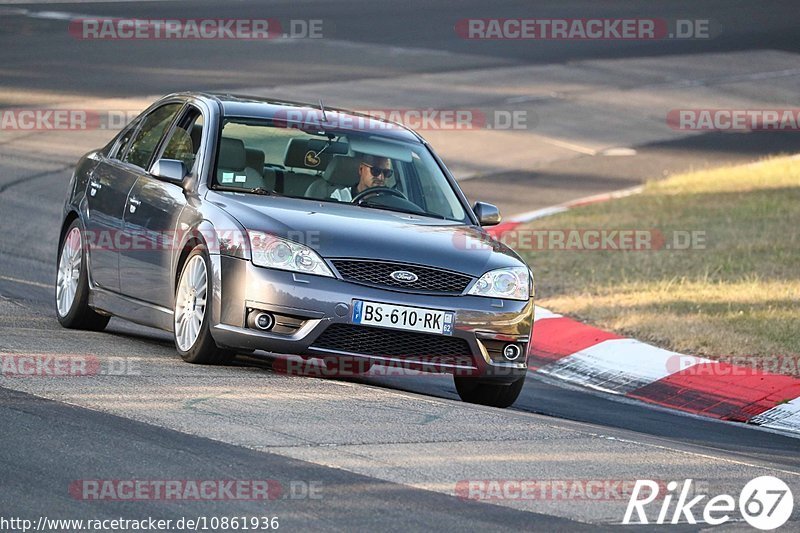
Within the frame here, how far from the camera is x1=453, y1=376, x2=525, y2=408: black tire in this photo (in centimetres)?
902

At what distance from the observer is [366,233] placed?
8492 mm

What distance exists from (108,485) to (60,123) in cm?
1522

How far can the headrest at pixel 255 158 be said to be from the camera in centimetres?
927

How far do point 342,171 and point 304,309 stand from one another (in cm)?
143

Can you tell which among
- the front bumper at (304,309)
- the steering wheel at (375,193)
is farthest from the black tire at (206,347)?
the steering wheel at (375,193)

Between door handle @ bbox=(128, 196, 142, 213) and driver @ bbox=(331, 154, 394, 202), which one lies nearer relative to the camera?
driver @ bbox=(331, 154, 394, 202)

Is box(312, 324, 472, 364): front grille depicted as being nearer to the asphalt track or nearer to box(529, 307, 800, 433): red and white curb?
the asphalt track

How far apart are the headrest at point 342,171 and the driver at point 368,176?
0.10 ft

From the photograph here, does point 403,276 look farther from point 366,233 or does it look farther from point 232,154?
point 232,154

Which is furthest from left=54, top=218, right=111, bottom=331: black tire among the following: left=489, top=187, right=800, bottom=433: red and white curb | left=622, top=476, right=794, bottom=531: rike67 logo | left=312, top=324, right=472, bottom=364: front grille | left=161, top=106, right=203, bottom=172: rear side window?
left=622, top=476, right=794, bottom=531: rike67 logo

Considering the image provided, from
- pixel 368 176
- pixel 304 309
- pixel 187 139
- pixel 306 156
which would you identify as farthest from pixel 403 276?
pixel 187 139

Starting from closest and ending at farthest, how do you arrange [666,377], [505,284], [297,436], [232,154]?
[297,436] < [505,284] < [232,154] < [666,377]

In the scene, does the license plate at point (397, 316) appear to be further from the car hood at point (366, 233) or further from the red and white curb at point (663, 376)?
the red and white curb at point (663, 376)

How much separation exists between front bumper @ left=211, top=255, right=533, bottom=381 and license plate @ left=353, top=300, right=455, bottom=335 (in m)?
0.03
